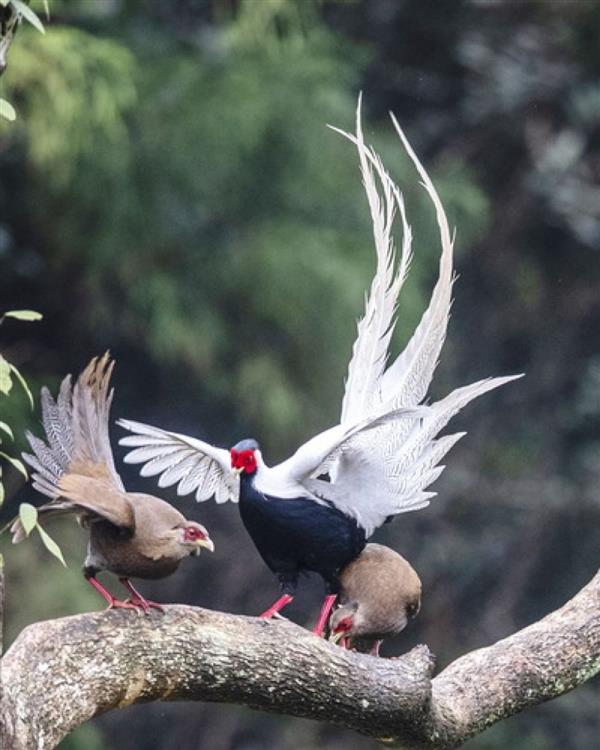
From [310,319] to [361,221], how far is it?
72 cm

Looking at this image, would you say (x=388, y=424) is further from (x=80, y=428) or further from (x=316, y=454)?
(x=80, y=428)

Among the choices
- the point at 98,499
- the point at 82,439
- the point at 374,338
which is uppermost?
the point at 374,338

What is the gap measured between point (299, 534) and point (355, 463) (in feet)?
0.72

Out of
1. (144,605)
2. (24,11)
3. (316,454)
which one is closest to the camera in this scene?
(24,11)

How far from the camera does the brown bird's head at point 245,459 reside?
4.15 meters

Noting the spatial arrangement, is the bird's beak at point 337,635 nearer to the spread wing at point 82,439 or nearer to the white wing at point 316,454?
the white wing at point 316,454

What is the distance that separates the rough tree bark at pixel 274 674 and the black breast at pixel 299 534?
0.43 meters

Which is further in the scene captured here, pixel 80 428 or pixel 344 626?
pixel 344 626

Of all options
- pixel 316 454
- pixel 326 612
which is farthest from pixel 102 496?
pixel 326 612

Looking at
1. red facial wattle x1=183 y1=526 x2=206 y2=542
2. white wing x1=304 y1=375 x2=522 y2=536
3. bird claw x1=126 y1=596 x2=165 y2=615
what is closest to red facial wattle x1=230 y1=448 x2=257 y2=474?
white wing x1=304 y1=375 x2=522 y2=536

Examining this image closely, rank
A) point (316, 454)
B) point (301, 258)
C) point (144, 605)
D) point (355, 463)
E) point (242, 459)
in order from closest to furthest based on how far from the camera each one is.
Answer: point (144, 605), point (316, 454), point (242, 459), point (355, 463), point (301, 258)

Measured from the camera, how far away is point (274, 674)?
3.49 m

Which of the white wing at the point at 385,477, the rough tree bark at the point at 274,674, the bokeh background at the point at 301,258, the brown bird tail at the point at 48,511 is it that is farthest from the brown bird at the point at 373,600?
the bokeh background at the point at 301,258

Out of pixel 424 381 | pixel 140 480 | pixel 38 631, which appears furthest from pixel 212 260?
pixel 38 631
